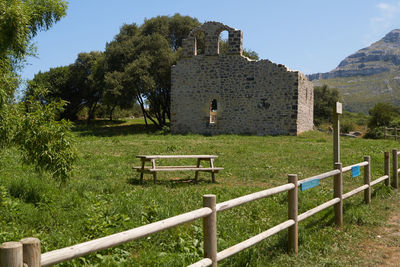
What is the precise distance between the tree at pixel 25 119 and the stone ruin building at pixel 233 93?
732 inches

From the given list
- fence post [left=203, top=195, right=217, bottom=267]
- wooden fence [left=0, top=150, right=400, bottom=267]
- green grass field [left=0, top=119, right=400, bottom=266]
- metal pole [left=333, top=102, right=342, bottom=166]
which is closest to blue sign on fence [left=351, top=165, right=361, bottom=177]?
wooden fence [left=0, top=150, right=400, bottom=267]

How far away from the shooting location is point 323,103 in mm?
44938

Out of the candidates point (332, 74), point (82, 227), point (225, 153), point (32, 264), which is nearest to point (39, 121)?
point (82, 227)

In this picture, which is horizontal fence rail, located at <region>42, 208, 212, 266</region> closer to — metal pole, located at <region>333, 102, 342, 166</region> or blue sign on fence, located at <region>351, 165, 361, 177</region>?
blue sign on fence, located at <region>351, 165, 361, 177</region>

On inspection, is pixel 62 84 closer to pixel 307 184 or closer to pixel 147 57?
pixel 147 57

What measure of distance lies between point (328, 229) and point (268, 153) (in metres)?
9.15

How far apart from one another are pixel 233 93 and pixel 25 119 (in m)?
19.6

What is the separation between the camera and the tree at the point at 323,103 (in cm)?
4419

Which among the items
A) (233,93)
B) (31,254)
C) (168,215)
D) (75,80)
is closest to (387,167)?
(168,215)

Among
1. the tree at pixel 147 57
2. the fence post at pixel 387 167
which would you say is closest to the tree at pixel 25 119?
the fence post at pixel 387 167

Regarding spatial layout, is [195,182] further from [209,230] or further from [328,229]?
[209,230]

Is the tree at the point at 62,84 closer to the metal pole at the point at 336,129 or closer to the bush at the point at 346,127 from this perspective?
the bush at the point at 346,127

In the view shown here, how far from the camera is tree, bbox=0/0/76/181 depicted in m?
5.41

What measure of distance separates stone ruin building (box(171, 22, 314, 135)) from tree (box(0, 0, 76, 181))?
1860cm
